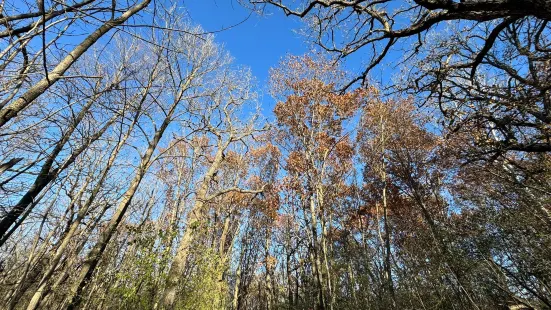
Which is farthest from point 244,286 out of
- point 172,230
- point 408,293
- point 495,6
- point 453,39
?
point 495,6

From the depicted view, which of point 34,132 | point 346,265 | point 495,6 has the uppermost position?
point 346,265

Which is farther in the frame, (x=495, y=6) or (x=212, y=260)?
(x=212, y=260)

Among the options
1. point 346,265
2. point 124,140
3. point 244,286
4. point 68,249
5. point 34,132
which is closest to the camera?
point 34,132

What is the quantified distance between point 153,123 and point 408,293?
909cm

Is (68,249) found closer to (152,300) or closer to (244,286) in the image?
(152,300)

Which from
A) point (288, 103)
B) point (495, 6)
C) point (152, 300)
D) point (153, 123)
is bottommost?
point (152, 300)

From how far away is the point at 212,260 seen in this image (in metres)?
6.95

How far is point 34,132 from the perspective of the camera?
9.54 feet

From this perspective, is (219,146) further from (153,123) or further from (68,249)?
(68,249)

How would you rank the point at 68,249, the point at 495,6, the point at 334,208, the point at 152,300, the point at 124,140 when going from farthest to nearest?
the point at 334,208
the point at 124,140
the point at 68,249
the point at 152,300
the point at 495,6

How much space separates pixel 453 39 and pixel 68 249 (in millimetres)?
10549

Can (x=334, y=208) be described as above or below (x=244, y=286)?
above

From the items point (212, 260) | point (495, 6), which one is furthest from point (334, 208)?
point (495, 6)

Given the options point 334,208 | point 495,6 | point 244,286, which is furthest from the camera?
point 244,286
